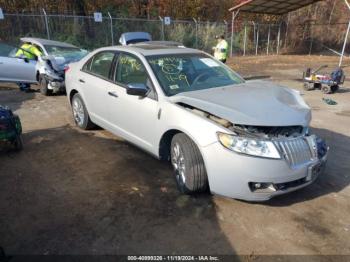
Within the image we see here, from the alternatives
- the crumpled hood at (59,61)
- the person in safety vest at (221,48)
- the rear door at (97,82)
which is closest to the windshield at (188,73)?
the rear door at (97,82)

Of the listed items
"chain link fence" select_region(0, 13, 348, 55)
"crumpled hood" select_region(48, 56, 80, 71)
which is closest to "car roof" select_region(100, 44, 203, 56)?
"crumpled hood" select_region(48, 56, 80, 71)

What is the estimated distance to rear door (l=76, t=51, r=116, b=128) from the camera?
522 cm

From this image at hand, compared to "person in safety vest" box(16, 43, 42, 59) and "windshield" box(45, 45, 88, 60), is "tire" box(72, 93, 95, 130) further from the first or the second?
"person in safety vest" box(16, 43, 42, 59)

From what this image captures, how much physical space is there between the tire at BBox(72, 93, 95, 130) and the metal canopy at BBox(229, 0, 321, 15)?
15981mm

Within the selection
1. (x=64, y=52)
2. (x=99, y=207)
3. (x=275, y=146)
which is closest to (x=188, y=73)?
(x=275, y=146)

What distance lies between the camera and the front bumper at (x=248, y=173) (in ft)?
10.9

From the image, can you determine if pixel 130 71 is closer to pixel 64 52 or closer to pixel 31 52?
pixel 64 52

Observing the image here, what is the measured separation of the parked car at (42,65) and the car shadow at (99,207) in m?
4.34

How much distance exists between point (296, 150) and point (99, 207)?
2.15 m

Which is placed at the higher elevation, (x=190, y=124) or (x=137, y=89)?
(x=137, y=89)

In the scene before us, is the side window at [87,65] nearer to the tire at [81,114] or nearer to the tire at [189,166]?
the tire at [81,114]

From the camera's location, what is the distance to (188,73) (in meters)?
4.64

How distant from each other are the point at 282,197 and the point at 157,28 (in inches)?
762

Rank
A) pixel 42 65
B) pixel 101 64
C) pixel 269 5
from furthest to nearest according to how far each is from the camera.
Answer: pixel 269 5 < pixel 42 65 < pixel 101 64
